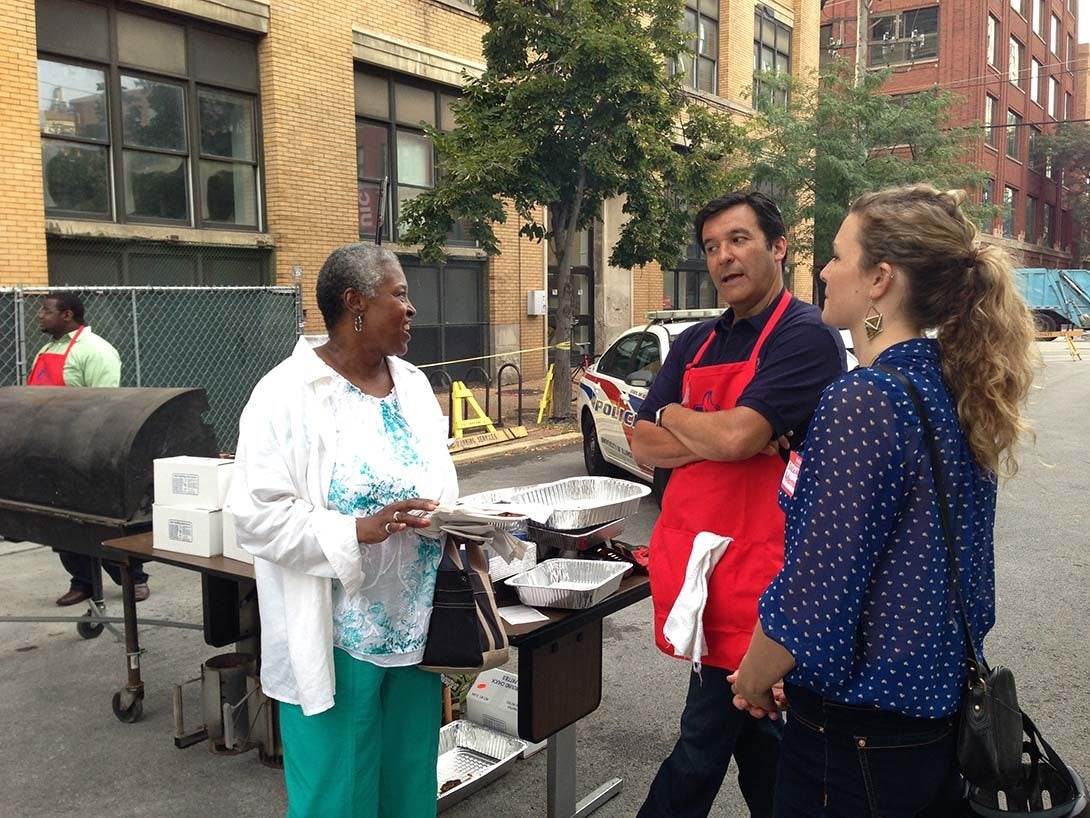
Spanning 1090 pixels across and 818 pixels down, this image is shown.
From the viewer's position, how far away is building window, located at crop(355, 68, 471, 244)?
1644cm

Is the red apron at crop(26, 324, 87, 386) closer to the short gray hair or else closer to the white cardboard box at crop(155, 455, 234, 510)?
the white cardboard box at crop(155, 455, 234, 510)

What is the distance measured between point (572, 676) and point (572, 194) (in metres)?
12.1

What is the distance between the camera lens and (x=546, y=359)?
2069 cm

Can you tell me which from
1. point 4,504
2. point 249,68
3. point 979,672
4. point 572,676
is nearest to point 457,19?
point 249,68

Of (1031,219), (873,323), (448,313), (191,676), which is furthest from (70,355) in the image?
(1031,219)

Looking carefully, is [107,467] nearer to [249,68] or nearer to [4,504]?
[4,504]

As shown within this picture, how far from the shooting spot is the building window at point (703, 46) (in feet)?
79.2

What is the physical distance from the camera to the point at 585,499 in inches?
150

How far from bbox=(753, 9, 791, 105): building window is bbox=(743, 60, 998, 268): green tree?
14.8 feet

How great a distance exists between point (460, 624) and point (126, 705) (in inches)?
103

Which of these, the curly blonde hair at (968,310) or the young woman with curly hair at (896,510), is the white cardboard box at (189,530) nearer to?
the young woman with curly hair at (896,510)

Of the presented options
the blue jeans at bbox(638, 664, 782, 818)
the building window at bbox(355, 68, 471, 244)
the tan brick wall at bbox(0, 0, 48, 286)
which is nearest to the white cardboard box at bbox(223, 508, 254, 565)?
the blue jeans at bbox(638, 664, 782, 818)

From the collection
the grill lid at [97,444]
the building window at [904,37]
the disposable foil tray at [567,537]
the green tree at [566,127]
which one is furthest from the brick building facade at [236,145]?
the building window at [904,37]

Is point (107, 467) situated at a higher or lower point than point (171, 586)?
higher
